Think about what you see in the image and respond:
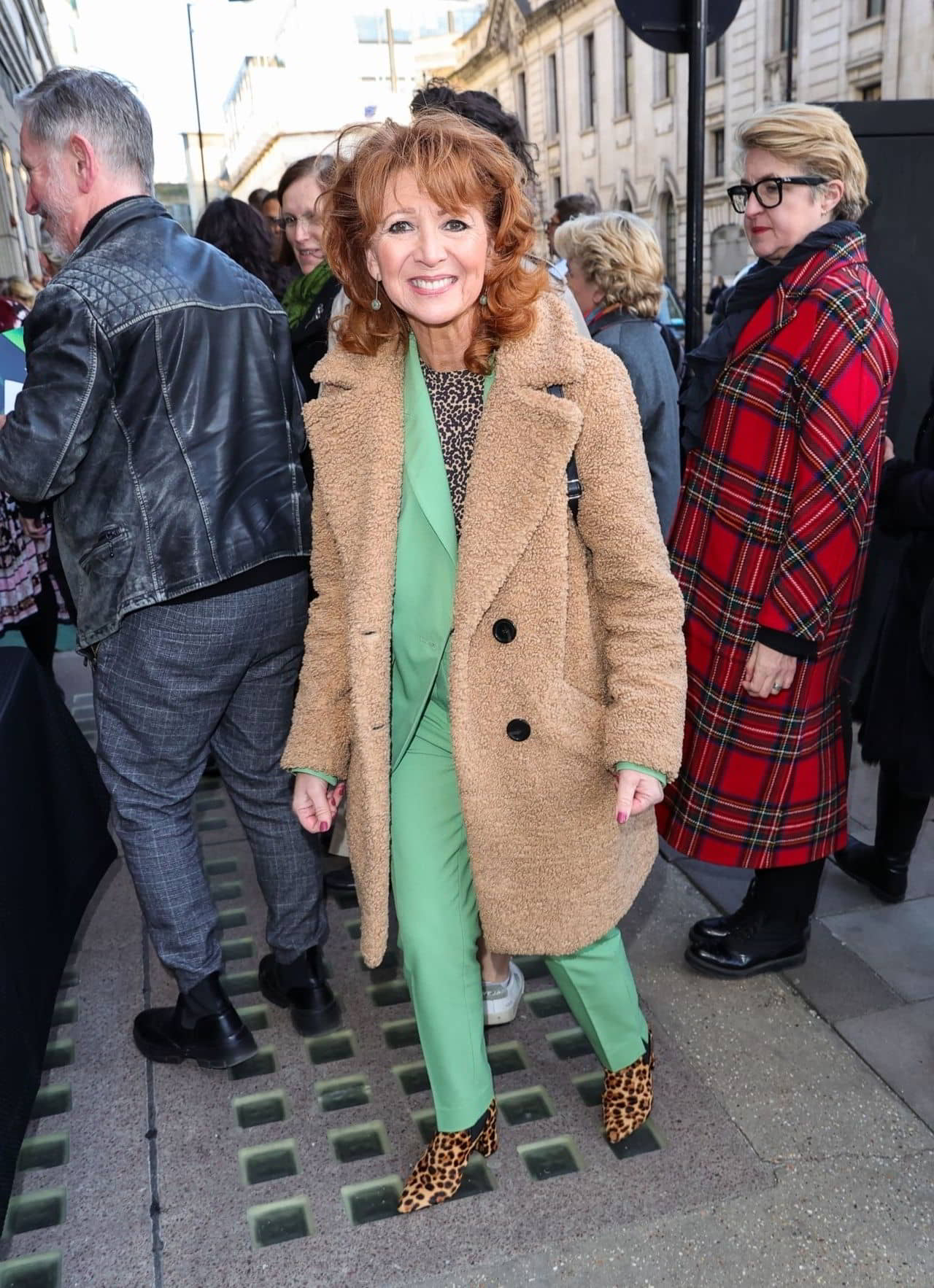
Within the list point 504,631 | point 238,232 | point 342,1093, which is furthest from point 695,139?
point 342,1093

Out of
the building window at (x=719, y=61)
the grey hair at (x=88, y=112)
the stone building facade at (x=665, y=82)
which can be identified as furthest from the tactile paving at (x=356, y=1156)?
the building window at (x=719, y=61)

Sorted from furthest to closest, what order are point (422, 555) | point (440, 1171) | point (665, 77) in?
point (665, 77), point (440, 1171), point (422, 555)

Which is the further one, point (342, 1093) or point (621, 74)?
point (621, 74)

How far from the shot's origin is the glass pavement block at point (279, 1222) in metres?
2.27

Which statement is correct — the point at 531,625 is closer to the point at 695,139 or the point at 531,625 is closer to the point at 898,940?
the point at 898,940

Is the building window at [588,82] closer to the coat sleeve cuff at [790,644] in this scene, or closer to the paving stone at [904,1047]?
the coat sleeve cuff at [790,644]

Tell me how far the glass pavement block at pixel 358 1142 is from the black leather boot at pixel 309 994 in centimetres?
39

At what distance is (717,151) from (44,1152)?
36.8 m

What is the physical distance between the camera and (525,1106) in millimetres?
2619

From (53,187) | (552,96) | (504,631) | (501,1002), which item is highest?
(552,96)

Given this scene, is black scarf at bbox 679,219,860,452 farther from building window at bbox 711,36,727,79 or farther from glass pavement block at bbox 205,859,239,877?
building window at bbox 711,36,727,79

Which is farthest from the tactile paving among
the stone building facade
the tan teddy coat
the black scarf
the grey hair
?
the stone building facade

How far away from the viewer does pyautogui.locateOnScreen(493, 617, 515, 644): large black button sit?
2045mm

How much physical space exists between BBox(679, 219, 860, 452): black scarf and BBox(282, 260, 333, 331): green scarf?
1200 mm
